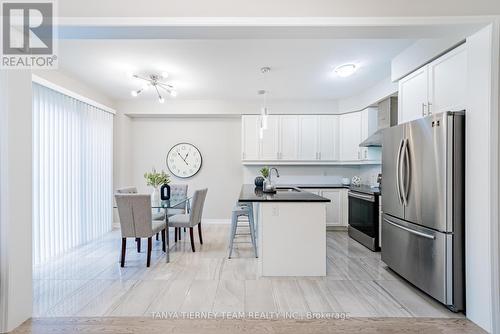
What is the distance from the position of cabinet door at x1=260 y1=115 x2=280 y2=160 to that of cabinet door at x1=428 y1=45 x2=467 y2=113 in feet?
10.2

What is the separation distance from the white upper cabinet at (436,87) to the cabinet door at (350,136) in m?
1.96

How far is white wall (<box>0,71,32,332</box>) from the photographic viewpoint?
2.00m

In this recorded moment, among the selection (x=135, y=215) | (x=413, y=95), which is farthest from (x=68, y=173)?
(x=413, y=95)

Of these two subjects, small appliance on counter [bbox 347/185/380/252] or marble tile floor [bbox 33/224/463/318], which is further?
small appliance on counter [bbox 347/185/380/252]

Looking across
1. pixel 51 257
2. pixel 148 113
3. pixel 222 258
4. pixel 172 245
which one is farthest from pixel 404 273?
pixel 148 113

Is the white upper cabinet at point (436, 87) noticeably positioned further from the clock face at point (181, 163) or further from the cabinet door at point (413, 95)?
the clock face at point (181, 163)

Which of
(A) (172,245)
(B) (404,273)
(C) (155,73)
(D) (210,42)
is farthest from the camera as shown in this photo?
(A) (172,245)

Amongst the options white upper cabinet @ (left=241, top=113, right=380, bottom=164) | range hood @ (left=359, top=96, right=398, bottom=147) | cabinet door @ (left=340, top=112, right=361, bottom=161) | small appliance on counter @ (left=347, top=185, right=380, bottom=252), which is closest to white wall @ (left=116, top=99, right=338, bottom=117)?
white upper cabinet @ (left=241, top=113, right=380, bottom=164)

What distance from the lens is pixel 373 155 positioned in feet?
15.9

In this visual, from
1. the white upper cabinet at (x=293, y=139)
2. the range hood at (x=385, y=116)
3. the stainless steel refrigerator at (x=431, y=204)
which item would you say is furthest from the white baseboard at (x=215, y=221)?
the stainless steel refrigerator at (x=431, y=204)

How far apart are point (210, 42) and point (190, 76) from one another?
4.08 ft

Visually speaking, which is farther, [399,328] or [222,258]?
→ [222,258]

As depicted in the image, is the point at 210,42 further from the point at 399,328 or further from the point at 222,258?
the point at 399,328

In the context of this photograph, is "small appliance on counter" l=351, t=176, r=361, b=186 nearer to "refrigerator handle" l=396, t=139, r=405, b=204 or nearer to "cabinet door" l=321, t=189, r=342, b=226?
"cabinet door" l=321, t=189, r=342, b=226
